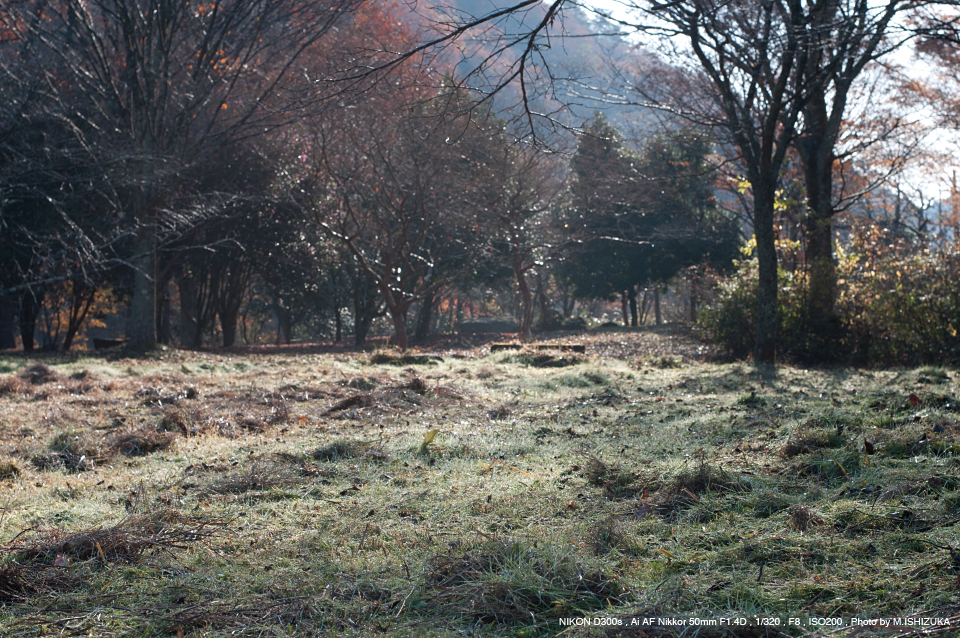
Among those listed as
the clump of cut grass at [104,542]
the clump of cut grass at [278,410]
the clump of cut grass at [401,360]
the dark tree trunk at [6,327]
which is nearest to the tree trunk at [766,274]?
the clump of cut grass at [401,360]

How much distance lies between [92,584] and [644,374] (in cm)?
769

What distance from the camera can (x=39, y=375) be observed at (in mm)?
7867

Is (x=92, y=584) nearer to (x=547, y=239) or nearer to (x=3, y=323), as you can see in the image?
(x=3, y=323)

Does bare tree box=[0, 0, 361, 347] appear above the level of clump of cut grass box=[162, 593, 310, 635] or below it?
above

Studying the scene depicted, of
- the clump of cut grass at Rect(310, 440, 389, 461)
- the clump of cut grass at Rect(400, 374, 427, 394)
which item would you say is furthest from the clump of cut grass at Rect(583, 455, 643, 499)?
the clump of cut grass at Rect(400, 374, 427, 394)

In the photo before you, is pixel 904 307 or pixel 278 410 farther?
pixel 904 307

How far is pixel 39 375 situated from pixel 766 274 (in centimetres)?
968

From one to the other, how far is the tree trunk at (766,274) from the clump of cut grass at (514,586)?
8399 millimetres

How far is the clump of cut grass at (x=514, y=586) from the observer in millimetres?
2107

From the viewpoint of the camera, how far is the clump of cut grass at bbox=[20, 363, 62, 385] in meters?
7.64

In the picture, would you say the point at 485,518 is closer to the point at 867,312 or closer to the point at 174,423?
the point at 174,423

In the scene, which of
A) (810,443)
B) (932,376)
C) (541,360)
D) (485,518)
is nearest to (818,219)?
(932,376)

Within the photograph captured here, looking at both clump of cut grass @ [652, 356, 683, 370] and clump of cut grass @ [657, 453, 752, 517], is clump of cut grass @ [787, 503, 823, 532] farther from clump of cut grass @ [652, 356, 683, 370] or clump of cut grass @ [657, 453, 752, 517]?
clump of cut grass @ [652, 356, 683, 370]

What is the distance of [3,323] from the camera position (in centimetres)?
1514
